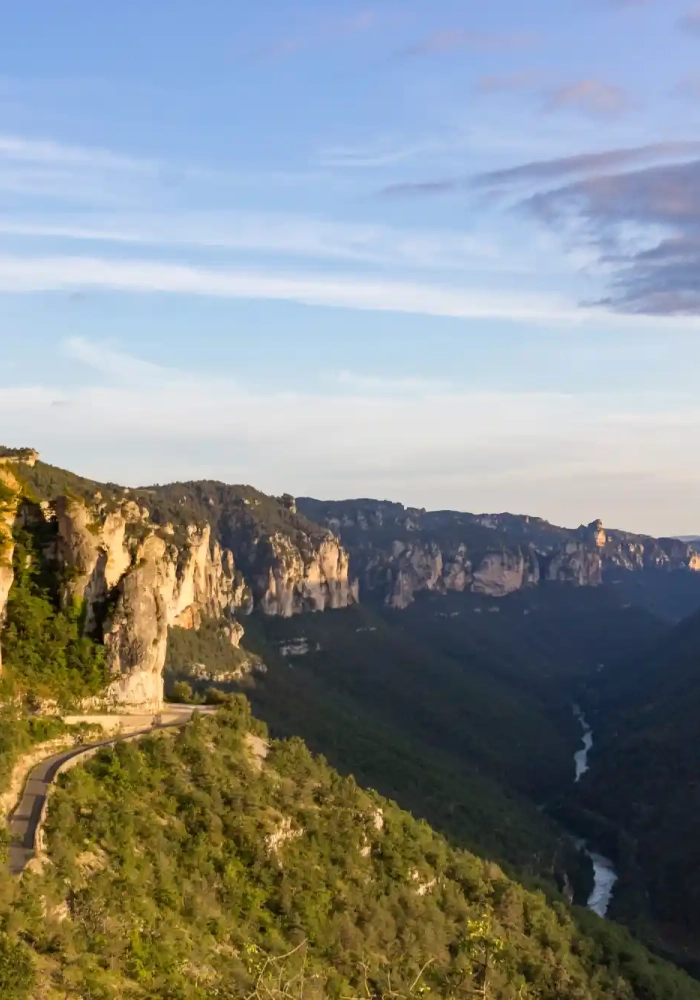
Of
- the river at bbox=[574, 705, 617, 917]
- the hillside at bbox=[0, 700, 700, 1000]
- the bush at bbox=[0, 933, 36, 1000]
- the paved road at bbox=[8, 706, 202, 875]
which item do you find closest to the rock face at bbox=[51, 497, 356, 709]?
the hillside at bbox=[0, 700, 700, 1000]

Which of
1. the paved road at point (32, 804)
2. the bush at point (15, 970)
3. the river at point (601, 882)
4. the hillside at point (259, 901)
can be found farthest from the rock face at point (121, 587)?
the river at point (601, 882)

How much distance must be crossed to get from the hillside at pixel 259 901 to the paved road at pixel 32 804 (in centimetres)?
67

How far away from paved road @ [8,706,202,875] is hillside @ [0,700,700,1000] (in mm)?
673

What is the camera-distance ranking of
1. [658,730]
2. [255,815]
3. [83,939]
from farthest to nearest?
[658,730] → [255,815] → [83,939]

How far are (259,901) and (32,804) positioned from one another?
29.8 feet

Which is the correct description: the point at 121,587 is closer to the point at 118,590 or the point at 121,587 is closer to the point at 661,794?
the point at 118,590

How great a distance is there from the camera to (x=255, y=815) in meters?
43.3

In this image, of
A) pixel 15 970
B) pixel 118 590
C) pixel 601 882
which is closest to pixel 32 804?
pixel 15 970

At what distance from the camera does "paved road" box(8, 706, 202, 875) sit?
32.9 m

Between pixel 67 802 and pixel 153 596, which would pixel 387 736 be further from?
pixel 67 802

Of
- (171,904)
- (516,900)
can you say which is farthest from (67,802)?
(516,900)

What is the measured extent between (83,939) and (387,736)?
330 feet

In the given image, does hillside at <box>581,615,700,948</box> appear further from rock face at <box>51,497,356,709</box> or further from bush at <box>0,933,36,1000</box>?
bush at <box>0,933,36,1000</box>

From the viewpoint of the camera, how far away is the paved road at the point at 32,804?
32.9 m
